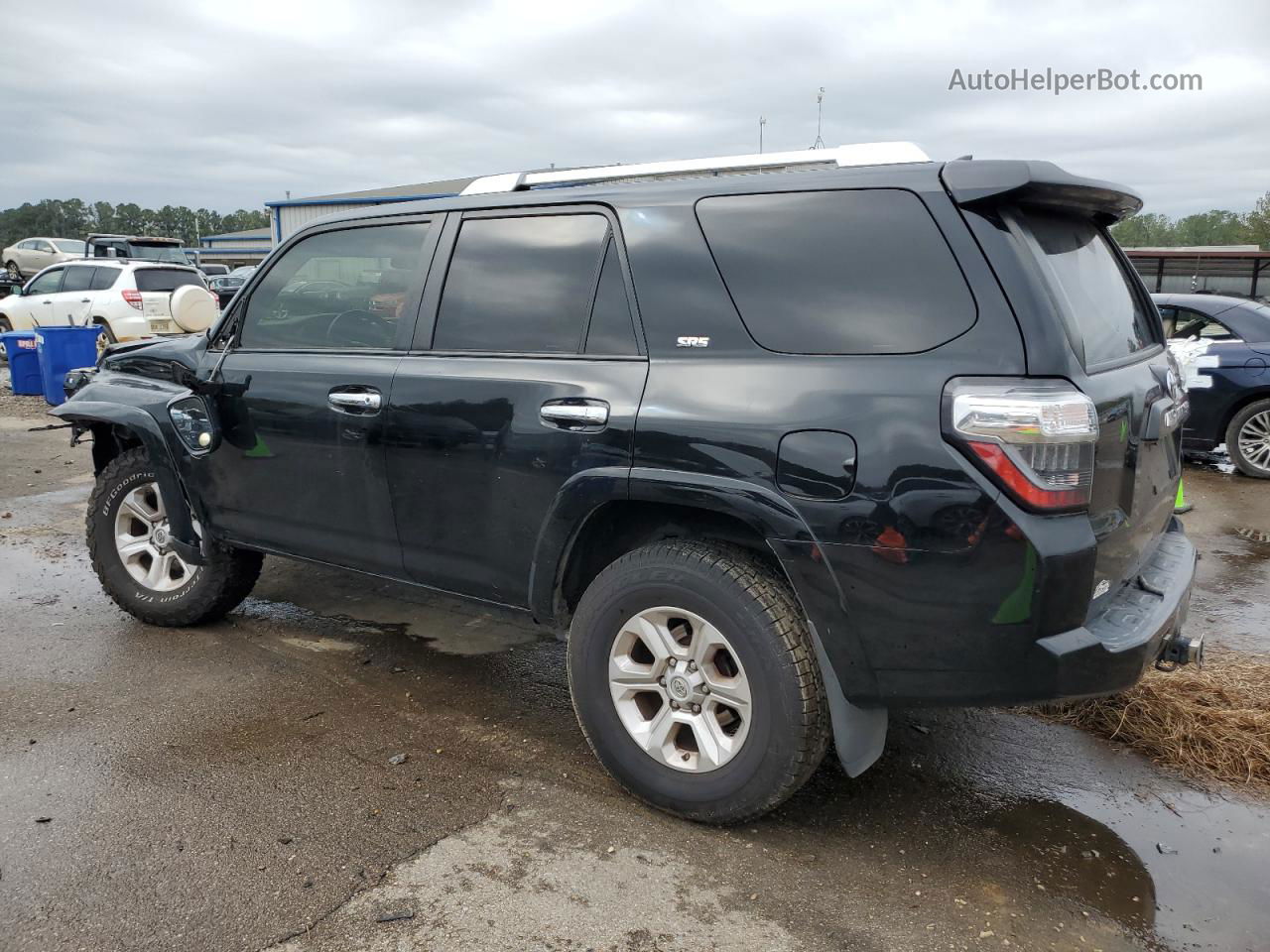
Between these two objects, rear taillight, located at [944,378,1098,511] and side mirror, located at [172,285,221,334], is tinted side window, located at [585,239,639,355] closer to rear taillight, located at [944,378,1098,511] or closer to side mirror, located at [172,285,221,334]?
rear taillight, located at [944,378,1098,511]

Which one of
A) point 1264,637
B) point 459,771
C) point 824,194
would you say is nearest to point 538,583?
point 459,771

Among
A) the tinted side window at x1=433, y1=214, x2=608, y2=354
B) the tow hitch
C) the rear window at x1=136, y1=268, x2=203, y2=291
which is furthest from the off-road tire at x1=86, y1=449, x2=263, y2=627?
the rear window at x1=136, y1=268, x2=203, y2=291

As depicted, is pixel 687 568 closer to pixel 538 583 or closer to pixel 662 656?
pixel 662 656

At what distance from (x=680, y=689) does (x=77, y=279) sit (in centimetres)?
1573

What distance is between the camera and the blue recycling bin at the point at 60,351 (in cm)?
1223

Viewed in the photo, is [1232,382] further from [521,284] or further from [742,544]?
[521,284]

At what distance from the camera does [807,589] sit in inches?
106

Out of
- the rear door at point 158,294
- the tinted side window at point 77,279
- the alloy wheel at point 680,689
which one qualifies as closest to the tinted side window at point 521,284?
the alloy wheel at point 680,689

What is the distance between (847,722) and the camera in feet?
9.09

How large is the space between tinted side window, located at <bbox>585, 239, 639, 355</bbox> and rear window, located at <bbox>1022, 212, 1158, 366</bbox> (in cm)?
119

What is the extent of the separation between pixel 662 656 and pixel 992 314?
135 cm

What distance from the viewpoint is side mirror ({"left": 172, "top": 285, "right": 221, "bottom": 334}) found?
13.8 meters

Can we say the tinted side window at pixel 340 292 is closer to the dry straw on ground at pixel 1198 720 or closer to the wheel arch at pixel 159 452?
the wheel arch at pixel 159 452

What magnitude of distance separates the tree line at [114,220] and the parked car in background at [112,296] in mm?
95548
